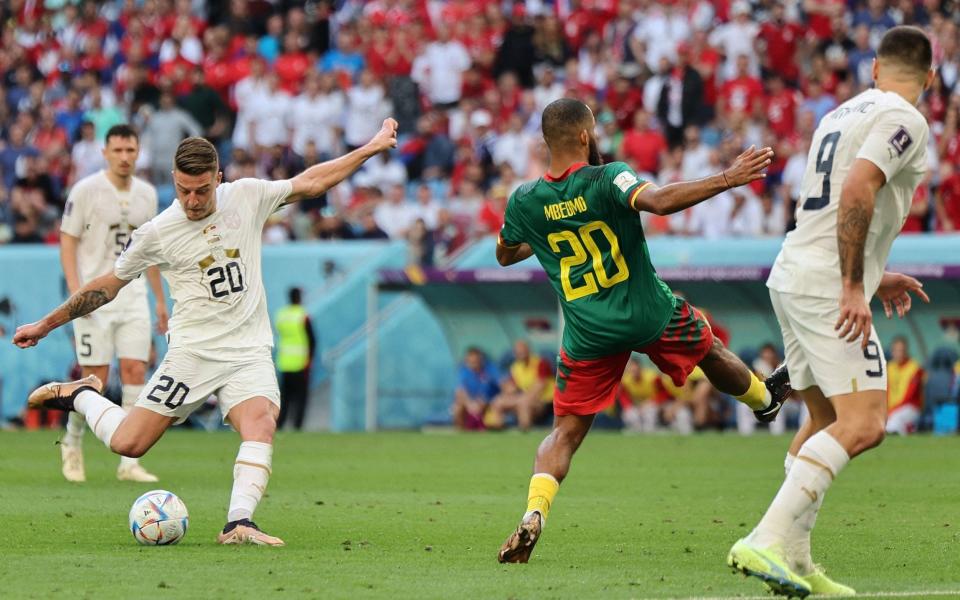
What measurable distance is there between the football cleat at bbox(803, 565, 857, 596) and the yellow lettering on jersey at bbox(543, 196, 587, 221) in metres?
2.27

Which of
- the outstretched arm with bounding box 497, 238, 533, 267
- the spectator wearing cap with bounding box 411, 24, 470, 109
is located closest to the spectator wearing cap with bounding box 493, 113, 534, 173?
the spectator wearing cap with bounding box 411, 24, 470, 109

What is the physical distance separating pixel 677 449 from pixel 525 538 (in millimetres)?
10090

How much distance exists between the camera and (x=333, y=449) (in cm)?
1845

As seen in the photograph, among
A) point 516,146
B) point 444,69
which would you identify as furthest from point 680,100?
point 444,69

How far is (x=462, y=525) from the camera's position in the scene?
10125 mm

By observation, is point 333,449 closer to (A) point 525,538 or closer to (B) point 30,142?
(A) point 525,538

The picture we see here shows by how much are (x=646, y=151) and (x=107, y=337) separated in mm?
11907

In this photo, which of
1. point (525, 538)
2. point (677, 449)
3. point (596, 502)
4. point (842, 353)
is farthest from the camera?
point (677, 449)

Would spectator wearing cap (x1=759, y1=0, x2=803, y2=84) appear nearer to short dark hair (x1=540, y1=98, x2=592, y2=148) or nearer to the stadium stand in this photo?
the stadium stand

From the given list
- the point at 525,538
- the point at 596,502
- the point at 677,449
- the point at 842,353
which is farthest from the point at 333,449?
the point at 842,353

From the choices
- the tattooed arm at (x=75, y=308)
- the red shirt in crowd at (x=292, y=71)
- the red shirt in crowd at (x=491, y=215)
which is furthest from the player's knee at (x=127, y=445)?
the red shirt in crowd at (x=292, y=71)

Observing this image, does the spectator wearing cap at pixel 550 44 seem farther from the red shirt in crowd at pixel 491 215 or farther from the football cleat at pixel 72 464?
the football cleat at pixel 72 464

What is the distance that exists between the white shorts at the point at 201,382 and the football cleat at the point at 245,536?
75 centimetres

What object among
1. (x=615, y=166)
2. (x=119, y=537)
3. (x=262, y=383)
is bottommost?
(x=119, y=537)
